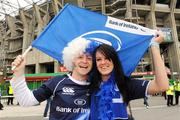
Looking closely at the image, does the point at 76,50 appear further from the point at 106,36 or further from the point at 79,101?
the point at 106,36

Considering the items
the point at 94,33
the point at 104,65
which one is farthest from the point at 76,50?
the point at 94,33

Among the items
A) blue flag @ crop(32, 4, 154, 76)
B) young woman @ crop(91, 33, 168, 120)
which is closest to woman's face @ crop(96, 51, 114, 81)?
young woman @ crop(91, 33, 168, 120)

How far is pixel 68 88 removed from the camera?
3029 mm

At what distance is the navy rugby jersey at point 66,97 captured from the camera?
2.96 metres

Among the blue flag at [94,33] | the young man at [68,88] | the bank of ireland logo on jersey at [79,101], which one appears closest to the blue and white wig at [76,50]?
the young man at [68,88]

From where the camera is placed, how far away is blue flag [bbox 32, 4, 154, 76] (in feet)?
12.7

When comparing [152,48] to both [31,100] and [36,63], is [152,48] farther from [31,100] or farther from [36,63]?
[36,63]

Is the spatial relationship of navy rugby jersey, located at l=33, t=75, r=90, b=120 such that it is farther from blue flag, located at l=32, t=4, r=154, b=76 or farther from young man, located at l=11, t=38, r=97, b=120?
blue flag, located at l=32, t=4, r=154, b=76

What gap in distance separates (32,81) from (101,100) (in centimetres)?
5031

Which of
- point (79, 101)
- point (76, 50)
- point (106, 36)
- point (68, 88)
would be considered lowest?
point (79, 101)

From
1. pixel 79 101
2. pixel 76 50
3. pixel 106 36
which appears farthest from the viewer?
pixel 106 36

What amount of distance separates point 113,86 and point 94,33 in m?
1.03

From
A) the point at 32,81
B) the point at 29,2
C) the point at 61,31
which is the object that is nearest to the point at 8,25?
the point at 29,2

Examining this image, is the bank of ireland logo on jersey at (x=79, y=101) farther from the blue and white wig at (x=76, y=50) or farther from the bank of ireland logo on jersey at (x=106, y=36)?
the bank of ireland logo on jersey at (x=106, y=36)
